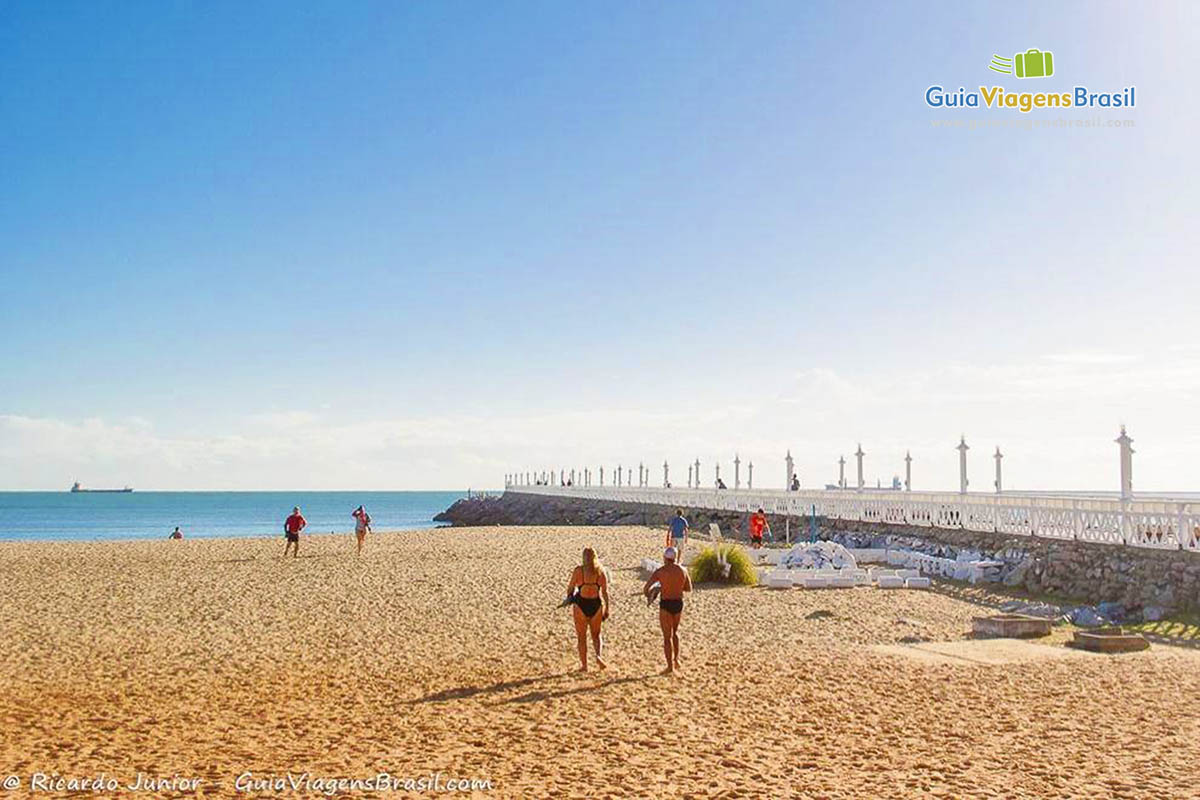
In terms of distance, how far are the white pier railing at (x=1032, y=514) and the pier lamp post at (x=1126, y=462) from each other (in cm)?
109

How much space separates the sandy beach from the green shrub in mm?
1864

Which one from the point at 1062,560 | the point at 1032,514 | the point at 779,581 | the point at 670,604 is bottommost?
the point at 779,581

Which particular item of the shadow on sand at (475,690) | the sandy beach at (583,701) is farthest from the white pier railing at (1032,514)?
the shadow on sand at (475,690)

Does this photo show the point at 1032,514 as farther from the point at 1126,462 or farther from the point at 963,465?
the point at 963,465

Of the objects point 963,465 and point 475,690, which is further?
point 963,465

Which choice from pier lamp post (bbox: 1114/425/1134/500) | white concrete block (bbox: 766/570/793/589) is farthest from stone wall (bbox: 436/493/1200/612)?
white concrete block (bbox: 766/570/793/589)

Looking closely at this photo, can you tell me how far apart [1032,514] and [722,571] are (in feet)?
25.5

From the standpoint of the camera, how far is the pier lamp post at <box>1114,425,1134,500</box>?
2167 cm

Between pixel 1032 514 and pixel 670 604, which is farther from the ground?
pixel 1032 514

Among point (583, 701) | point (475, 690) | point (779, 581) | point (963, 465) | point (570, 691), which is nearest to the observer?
point (583, 701)

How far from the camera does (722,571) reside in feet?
62.6

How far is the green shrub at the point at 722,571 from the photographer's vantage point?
19.1 metres

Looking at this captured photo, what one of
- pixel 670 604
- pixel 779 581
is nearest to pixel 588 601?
pixel 670 604

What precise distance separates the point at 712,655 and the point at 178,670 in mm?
6453
